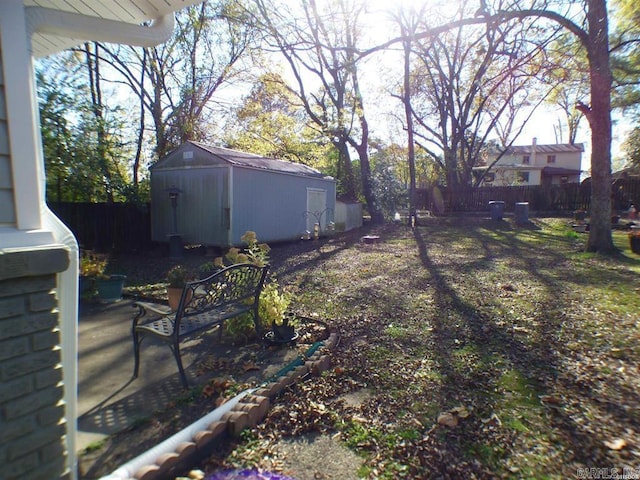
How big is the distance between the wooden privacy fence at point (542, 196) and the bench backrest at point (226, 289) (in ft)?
66.5

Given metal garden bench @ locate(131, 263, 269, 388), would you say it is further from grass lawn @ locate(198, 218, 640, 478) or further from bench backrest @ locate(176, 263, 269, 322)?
grass lawn @ locate(198, 218, 640, 478)

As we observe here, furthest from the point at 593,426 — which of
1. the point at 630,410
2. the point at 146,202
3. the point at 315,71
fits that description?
the point at 315,71

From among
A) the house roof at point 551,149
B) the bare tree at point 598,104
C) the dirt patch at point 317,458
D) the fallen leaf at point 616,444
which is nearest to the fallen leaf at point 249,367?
the dirt patch at point 317,458

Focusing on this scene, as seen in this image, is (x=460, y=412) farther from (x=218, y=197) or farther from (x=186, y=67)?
(x=186, y=67)

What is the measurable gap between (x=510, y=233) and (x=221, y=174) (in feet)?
36.5

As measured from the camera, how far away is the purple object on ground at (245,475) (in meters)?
1.90

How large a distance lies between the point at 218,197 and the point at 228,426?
8.58m

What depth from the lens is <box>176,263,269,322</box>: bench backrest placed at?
3119mm

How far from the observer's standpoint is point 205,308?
3.25m

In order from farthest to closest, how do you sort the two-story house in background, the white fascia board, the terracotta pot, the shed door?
the two-story house in background
the shed door
the terracotta pot
the white fascia board

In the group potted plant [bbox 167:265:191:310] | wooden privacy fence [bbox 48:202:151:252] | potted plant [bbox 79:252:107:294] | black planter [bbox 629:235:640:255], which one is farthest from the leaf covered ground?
wooden privacy fence [bbox 48:202:151:252]

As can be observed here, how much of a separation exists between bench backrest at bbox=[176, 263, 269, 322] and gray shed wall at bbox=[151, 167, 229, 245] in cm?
659

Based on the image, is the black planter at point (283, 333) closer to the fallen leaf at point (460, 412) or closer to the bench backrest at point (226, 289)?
the bench backrest at point (226, 289)

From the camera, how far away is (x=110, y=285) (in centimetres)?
553
